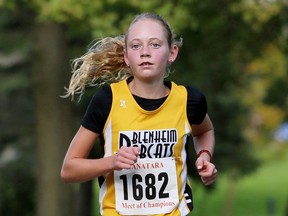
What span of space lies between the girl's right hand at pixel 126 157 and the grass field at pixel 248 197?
91.8 feet

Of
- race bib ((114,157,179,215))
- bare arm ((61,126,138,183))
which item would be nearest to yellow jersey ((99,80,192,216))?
race bib ((114,157,179,215))

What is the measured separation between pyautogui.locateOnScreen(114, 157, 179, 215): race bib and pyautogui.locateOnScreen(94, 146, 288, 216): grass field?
90.5ft

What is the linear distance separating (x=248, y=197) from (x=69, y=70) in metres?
31.9

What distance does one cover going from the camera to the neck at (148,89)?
539cm

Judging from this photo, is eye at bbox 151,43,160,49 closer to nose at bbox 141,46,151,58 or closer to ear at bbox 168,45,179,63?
nose at bbox 141,46,151,58

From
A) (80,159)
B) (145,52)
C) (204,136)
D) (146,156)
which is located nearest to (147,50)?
(145,52)

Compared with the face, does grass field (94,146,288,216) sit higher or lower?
higher

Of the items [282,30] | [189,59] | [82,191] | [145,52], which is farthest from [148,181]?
[82,191]

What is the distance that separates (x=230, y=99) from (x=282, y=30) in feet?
28.2

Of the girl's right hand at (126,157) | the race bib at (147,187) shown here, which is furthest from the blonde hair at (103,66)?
the girl's right hand at (126,157)

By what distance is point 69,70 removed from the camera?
18.0m

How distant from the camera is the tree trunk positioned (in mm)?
17766

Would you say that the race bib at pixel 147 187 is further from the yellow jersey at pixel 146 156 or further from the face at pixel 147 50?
the face at pixel 147 50

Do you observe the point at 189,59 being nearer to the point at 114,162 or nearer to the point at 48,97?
the point at 48,97
